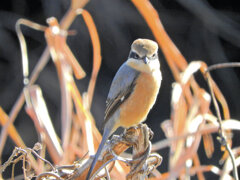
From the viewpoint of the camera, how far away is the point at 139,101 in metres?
2.27

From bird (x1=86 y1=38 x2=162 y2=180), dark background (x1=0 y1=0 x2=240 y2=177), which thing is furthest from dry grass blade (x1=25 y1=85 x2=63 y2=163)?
dark background (x1=0 y1=0 x2=240 y2=177)

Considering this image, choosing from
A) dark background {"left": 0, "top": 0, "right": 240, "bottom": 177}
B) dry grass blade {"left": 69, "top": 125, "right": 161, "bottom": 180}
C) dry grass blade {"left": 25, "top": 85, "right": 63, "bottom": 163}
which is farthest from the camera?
dark background {"left": 0, "top": 0, "right": 240, "bottom": 177}

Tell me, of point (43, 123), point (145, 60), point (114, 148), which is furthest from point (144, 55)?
point (114, 148)

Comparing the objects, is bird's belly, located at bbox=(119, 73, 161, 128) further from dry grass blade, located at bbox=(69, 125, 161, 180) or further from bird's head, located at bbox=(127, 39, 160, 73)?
dry grass blade, located at bbox=(69, 125, 161, 180)

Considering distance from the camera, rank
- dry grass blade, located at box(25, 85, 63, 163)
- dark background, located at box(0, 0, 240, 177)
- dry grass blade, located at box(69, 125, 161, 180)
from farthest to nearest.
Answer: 1. dark background, located at box(0, 0, 240, 177)
2. dry grass blade, located at box(25, 85, 63, 163)
3. dry grass blade, located at box(69, 125, 161, 180)

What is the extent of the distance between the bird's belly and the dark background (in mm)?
2131

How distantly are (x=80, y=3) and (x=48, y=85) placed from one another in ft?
7.64

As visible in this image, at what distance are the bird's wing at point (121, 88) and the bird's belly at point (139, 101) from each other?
3 centimetres

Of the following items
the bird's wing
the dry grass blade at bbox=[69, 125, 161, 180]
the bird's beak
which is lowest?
the dry grass blade at bbox=[69, 125, 161, 180]

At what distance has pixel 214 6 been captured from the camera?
4.34 m

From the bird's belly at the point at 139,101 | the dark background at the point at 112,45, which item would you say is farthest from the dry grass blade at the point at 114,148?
the dark background at the point at 112,45

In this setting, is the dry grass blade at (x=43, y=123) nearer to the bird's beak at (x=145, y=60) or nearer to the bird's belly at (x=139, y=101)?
the bird's belly at (x=139, y=101)

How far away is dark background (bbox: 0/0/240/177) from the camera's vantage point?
435cm

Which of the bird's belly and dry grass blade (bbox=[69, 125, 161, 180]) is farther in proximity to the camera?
the bird's belly
